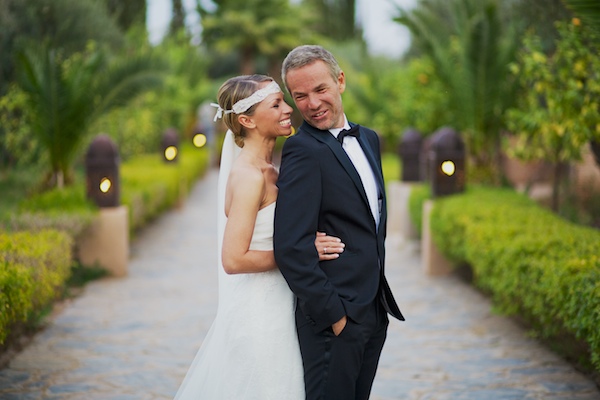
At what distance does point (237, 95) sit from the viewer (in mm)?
3365

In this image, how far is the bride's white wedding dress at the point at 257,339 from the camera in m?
3.36

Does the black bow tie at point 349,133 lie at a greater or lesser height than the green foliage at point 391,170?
greater

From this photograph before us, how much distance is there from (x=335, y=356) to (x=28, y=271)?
3.07m

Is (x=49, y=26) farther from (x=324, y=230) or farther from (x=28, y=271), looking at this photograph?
(x=324, y=230)

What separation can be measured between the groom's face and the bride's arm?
1.04ft

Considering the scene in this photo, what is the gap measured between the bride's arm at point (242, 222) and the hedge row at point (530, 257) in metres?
2.26

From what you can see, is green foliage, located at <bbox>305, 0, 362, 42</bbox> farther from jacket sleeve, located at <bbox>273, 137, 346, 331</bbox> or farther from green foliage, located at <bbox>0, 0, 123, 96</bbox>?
jacket sleeve, located at <bbox>273, 137, 346, 331</bbox>

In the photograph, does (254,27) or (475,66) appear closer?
(475,66)

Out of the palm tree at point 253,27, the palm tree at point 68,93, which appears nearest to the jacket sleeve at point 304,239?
the palm tree at point 68,93

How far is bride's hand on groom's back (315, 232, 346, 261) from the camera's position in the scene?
10.3 feet

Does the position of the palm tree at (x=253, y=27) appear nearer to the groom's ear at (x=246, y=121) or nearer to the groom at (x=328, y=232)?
the groom's ear at (x=246, y=121)

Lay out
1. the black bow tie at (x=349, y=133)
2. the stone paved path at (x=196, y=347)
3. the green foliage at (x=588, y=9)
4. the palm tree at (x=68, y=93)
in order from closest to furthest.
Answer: the black bow tie at (x=349, y=133), the stone paved path at (x=196, y=347), the green foliage at (x=588, y=9), the palm tree at (x=68, y=93)

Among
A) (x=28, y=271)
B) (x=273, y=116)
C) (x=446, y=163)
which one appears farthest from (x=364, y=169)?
(x=446, y=163)

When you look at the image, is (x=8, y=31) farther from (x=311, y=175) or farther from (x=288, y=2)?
(x=288, y=2)
